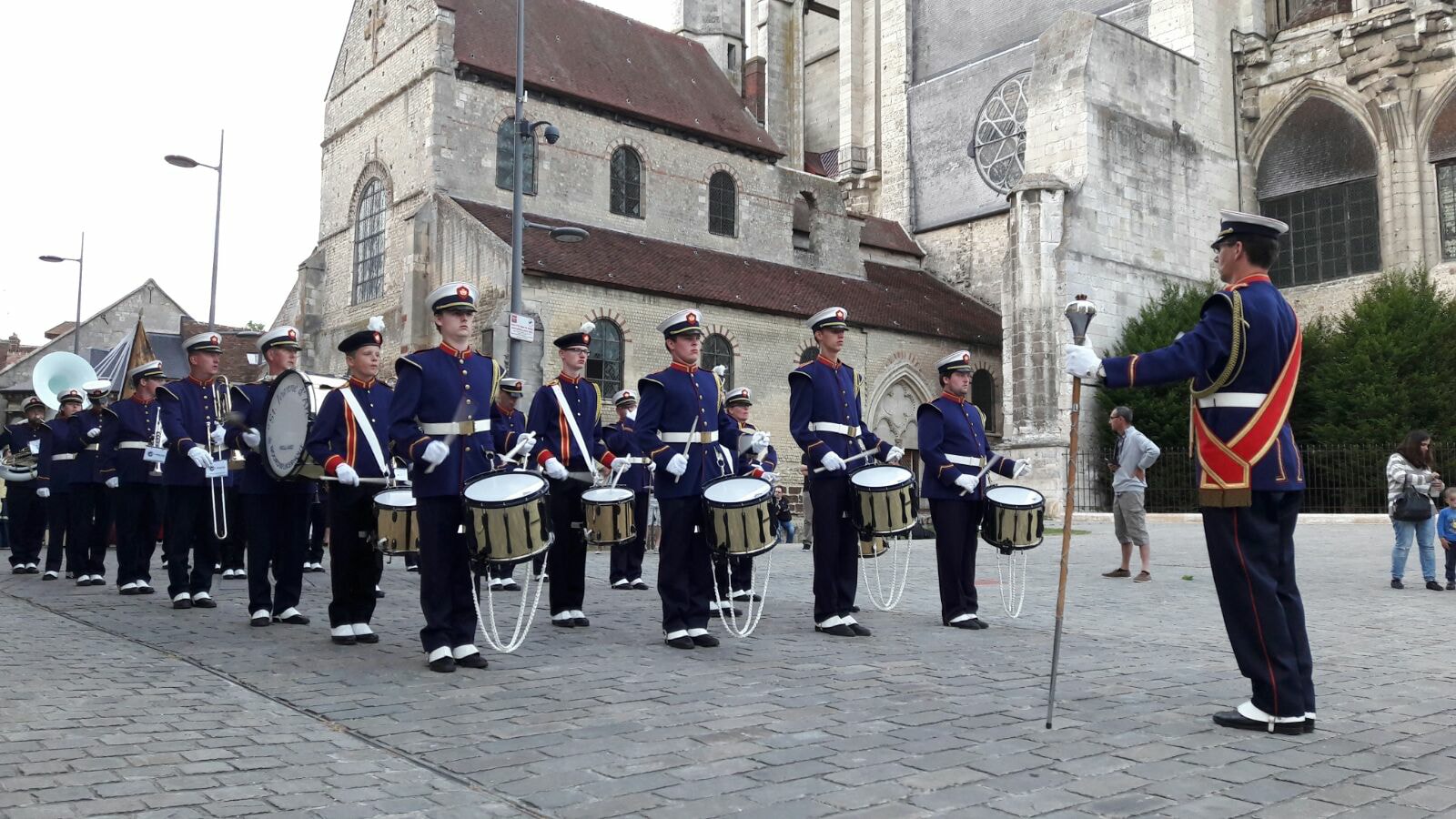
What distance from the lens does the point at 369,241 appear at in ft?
96.8

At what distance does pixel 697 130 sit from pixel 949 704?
27.2 meters

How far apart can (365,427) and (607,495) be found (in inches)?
68.7

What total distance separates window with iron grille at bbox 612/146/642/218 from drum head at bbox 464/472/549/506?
2373 cm

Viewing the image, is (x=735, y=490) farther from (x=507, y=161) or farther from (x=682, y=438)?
(x=507, y=161)

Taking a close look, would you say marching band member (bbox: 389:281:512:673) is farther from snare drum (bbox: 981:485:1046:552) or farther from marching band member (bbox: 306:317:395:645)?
snare drum (bbox: 981:485:1046:552)

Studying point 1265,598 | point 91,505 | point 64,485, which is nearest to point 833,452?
point 1265,598

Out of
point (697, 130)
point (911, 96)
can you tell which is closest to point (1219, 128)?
point (911, 96)

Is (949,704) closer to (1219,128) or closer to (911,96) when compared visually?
(1219,128)

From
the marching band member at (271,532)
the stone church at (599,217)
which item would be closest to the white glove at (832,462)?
the marching band member at (271,532)

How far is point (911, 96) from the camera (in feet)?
125

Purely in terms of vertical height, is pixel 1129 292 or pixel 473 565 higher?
pixel 1129 292

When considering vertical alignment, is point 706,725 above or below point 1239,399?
below

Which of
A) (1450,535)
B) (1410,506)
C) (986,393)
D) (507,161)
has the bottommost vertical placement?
(1450,535)

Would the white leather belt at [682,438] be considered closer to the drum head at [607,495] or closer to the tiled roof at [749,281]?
the drum head at [607,495]
